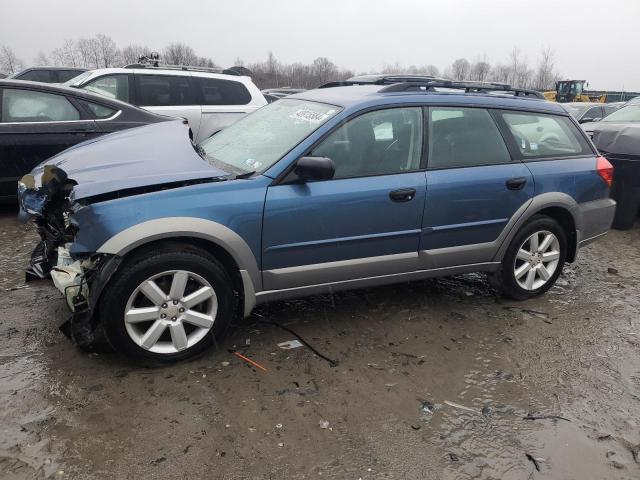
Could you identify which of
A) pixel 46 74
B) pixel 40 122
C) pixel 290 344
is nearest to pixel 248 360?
pixel 290 344

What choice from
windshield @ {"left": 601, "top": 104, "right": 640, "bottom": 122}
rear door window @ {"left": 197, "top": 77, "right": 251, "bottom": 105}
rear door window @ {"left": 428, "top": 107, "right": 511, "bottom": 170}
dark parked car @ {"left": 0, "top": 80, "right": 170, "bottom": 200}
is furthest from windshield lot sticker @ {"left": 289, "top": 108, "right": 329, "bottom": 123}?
windshield @ {"left": 601, "top": 104, "right": 640, "bottom": 122}

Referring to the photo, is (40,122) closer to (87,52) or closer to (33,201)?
(33,201)

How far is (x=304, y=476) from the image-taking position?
238cm

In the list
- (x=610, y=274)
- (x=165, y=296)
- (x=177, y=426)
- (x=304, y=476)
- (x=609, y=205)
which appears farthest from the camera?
(x=610, y=274)

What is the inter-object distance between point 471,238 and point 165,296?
7.47 feet

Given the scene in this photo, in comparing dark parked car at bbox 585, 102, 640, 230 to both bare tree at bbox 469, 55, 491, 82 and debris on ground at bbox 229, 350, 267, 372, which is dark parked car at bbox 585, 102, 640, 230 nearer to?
debris on ground at bbox 229, 350, 267, 372

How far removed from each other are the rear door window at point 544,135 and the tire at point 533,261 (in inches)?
22.0

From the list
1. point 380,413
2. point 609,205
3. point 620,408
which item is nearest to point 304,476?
point 380,413

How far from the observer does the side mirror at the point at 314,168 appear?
3.20 metres

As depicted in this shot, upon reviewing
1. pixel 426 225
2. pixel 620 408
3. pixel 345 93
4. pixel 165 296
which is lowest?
pixel 620 408

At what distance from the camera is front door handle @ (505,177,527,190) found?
13.0 feet

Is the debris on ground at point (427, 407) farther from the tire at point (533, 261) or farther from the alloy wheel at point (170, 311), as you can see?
the tire at point (533, 261)

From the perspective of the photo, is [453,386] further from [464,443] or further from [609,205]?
[609,205]

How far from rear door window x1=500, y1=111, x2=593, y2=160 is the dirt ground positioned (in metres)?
1.33
